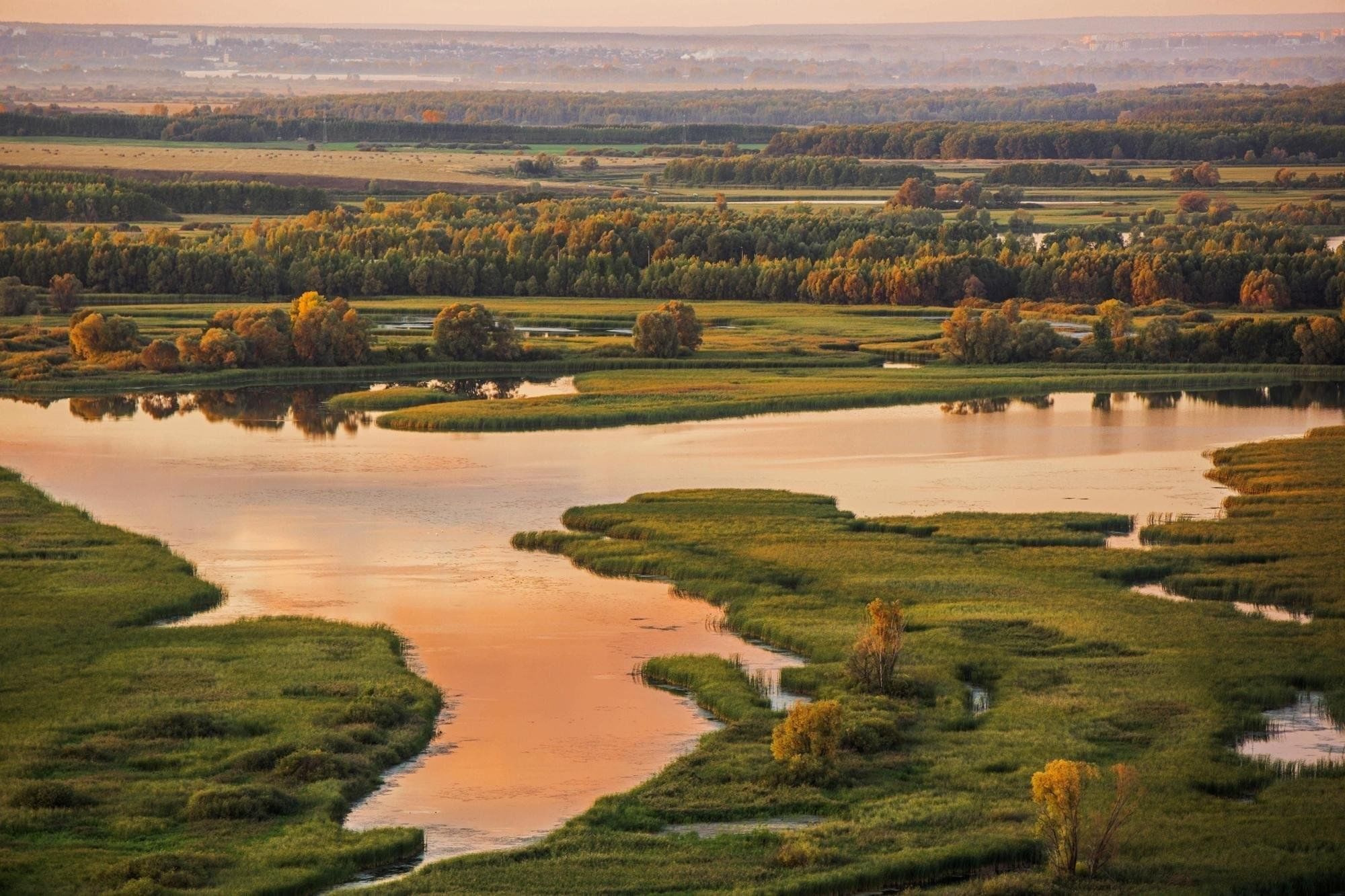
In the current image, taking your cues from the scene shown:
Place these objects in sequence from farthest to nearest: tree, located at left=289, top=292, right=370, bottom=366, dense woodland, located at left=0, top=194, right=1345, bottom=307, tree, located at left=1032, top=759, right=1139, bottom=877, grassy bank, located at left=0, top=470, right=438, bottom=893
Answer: dense woodland, located at left=0, top=194, right=1345, bottom=307, tree, located at left=289, top=292, right=370, bottom=366, grassy bank, located at left=0, top=470, right=438, bottom=893, tree, located at left=1032, top=759, right=1139, bottom=877

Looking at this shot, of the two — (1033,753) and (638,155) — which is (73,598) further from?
(638,155)

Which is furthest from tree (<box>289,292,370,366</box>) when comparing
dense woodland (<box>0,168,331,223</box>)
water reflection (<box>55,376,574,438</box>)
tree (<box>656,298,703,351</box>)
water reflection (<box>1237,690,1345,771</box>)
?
dense woodland (<box>0,168,331,223</box>)

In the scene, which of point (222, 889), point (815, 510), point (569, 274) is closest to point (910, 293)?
point (569, 274)

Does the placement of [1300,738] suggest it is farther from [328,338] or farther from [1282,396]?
[328,338]

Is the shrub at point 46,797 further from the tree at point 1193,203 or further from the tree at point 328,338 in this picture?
the tree at point 1193,203

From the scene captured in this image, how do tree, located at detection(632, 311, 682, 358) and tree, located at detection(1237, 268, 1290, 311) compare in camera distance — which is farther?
tree, located at detection(1237, 268, 1290, 311)

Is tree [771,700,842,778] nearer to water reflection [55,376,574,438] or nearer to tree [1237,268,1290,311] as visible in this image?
water reflection [55,376,574,438]
